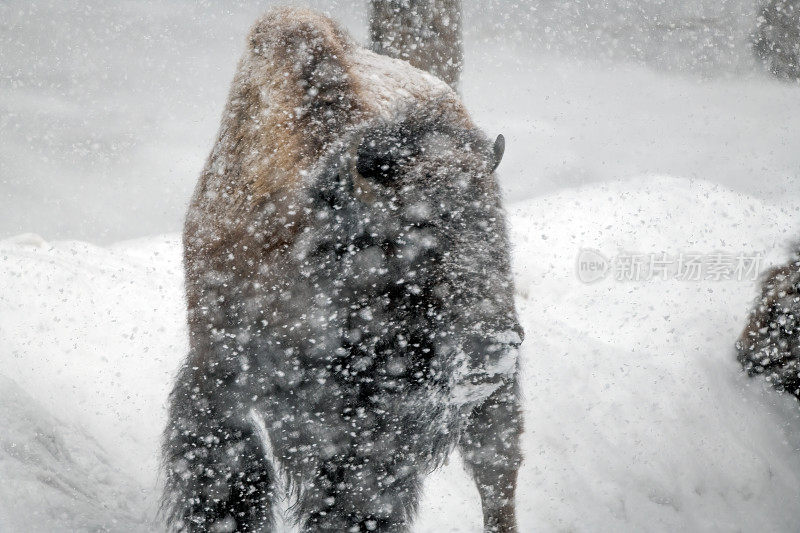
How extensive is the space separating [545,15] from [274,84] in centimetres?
203

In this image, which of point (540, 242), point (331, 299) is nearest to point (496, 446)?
point (331, 299)

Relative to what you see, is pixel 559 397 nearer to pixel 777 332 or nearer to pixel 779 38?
pixel 777 332

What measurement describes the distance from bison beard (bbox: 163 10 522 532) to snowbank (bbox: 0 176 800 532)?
43 cm

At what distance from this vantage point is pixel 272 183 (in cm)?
147

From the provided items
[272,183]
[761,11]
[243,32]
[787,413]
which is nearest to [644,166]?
[761,11]

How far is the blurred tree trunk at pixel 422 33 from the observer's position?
2.64 metres

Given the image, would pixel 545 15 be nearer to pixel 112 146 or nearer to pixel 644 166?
pixel 644 166

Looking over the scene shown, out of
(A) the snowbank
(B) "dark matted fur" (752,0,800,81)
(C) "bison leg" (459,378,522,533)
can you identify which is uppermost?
(B) "dark matted fur" (752,0,800,81)

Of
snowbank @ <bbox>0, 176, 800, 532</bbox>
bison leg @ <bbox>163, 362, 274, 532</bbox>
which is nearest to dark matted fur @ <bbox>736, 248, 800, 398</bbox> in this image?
snowbank @ <bbox>0, 176, 800, 532</bbox>

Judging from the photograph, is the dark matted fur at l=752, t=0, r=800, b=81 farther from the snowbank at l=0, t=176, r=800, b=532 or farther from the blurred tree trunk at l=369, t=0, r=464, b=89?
the blurred tree trunk at l=369, t=0, r=464, b=89

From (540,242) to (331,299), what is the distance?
302cm

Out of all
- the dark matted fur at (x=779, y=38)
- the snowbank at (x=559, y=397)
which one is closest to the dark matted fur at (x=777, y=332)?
the snowbank at (x=559, y=397)

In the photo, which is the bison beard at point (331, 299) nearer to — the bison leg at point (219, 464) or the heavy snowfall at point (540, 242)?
the bison leg at point (219, 464)

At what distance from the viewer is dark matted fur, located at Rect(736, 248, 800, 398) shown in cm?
254
